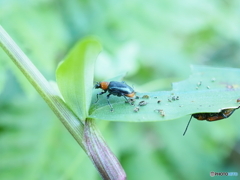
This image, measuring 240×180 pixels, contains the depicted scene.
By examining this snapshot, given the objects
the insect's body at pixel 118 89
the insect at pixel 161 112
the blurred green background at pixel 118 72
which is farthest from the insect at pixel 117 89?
the blurred green background at pixel 118 72

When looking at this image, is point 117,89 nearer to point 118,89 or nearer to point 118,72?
point 118,89

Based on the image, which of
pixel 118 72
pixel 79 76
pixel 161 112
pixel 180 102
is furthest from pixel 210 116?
pixel 118 72

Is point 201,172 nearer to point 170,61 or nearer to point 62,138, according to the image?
point 170,61

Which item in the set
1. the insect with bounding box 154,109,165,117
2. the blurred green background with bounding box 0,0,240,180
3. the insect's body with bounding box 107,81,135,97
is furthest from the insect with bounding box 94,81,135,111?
the blurred green background with bounding box 0,0,240,180

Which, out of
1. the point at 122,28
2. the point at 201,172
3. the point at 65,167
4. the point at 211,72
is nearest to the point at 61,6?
the point at 122,28

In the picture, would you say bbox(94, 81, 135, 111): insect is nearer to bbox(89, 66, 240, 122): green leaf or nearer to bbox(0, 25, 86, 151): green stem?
bbox(89, 66, 240, 122): green leaf
